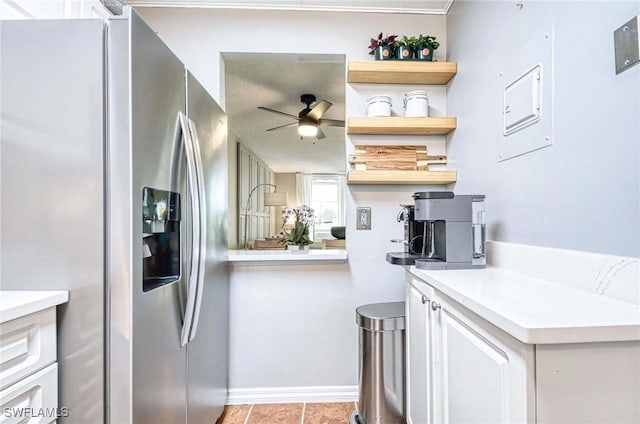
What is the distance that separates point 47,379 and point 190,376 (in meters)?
0.54

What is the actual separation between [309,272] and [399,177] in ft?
2.58

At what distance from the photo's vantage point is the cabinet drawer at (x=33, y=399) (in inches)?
31.2

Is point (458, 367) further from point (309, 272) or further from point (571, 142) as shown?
point (309, 272)

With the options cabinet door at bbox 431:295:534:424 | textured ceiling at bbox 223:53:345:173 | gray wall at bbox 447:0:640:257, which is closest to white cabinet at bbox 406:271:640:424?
cabinet door at bbox 431:295:534:424

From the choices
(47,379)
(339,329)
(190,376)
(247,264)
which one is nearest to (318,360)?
(339,329)

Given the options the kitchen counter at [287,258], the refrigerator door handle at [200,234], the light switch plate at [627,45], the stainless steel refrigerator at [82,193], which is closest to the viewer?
the light switch plate at [627,45]

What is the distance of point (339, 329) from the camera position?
1987 millimetres

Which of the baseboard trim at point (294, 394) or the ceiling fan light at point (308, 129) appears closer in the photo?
the baseboard trim at point (294, 394)

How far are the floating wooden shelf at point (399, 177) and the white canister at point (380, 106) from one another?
333 millimetres

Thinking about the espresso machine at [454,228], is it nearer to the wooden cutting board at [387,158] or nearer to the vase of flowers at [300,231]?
the wooden cutting board at [387,158]

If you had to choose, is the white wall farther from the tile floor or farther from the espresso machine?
the espresso machine

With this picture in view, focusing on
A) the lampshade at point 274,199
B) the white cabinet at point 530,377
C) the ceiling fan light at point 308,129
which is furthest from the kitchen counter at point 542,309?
Answer: the lampshade at point 274,199

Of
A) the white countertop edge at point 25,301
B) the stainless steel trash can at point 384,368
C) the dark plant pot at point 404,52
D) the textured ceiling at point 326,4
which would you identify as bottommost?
the stainless steel trash can at point 384,368

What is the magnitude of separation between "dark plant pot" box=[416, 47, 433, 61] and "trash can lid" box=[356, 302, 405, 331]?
1420mm
